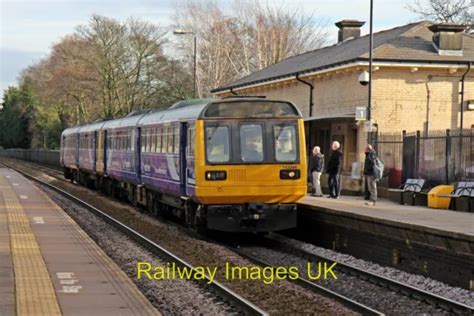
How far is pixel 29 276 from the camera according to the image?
10875mm

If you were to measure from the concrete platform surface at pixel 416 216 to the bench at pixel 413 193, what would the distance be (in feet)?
1.31

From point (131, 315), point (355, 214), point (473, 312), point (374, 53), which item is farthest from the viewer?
point (374, 53)

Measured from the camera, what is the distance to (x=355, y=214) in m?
14.8

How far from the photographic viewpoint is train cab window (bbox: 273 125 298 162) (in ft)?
52.9

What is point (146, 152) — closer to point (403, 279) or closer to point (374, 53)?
point (374, 53)

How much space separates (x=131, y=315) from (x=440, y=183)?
13.6 meters

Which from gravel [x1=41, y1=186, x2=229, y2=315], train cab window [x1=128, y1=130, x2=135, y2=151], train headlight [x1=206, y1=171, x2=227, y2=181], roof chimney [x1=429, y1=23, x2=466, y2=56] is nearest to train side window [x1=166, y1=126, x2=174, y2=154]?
gravel [x1=41, y1=186, x2=229, y2=315]

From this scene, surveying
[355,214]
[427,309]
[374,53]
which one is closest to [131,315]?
[427,309]

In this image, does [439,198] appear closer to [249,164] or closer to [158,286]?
[249,164]

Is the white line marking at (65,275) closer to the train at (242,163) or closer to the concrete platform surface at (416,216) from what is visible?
the train at (242,163)

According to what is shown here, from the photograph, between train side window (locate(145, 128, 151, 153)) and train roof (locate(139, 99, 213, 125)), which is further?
train side window (locate(145, 128, 151, 153))

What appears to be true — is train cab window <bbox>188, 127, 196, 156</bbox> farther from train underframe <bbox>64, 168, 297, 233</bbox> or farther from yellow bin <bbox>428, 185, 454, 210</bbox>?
yellow bin <bbox>428, 185, 454, 210</bbox>

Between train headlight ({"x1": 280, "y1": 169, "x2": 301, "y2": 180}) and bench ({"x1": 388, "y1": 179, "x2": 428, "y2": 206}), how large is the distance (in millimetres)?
4676

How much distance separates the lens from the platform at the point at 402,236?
11.4 meters
